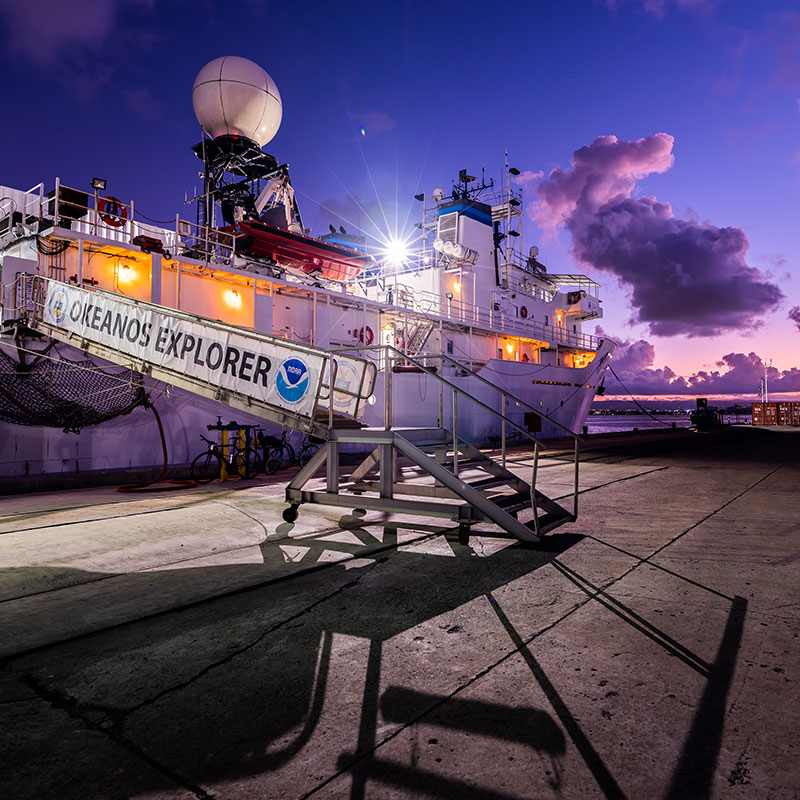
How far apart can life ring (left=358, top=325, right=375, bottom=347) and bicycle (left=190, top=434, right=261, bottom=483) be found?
317 inches

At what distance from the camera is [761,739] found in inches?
93.7

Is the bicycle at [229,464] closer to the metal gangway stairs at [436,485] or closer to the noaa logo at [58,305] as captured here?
the noaa logo at [58,305]

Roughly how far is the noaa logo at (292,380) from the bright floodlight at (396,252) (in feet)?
66.7

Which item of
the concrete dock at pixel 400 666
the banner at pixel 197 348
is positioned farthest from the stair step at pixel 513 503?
the banner at pixel 197 348

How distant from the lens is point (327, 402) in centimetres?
795

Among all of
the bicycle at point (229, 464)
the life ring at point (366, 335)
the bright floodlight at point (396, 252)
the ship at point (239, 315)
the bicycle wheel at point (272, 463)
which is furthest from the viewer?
the bright floodlight at point (396, 252)

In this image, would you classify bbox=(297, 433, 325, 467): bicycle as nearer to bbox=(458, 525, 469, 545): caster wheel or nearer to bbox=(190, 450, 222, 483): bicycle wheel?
bbox=(190, 450, 222, 483): bicycle wheel

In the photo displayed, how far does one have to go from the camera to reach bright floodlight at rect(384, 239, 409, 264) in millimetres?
26703

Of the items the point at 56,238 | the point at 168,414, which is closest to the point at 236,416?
the point at 168,414

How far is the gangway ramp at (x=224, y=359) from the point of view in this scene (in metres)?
7.12

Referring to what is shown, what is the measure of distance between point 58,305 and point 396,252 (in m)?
18.3

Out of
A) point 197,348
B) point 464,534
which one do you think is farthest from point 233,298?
point 464,534

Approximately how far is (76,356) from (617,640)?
44.4 ft

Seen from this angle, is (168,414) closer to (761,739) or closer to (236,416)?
(236,416)
